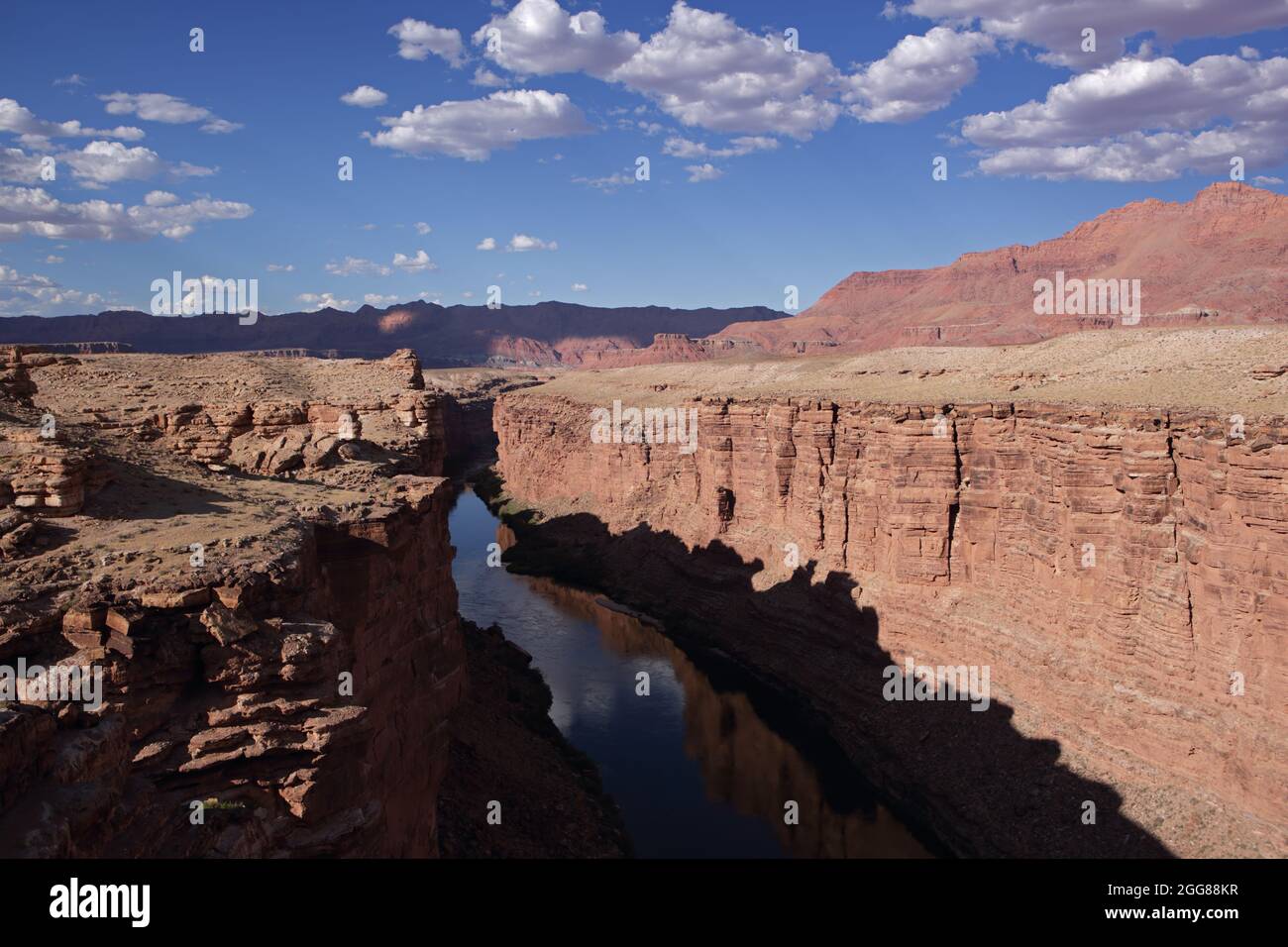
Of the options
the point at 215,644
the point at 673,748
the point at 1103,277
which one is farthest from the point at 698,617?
the point at 1103,277

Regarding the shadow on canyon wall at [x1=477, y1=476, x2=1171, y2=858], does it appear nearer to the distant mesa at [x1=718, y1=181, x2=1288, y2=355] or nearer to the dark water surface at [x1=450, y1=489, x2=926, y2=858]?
the dark water surface at [x1=450, y1=489, x2=926, y2=858]

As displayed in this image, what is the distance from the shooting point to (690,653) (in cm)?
4147

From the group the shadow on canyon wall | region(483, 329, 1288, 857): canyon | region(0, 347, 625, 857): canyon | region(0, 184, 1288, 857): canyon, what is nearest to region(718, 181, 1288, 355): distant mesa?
region(483, 329, 1288, 857): canyon

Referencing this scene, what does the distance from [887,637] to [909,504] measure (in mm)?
5070

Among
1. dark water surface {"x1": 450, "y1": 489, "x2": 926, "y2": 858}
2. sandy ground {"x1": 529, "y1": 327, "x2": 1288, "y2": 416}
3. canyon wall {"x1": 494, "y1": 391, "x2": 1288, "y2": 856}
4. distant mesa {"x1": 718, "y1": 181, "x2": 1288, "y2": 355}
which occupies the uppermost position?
distant mesa {"x1": 718, "y1": 181, "x2": 1288, "y2": 355}

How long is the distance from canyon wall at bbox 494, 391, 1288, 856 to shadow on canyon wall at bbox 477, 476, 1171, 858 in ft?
0.31

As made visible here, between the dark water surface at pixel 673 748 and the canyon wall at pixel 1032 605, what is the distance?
6.96 feet

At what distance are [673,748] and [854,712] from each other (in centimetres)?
678

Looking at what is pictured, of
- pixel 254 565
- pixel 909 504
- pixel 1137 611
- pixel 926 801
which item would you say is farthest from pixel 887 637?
pixel 254 565

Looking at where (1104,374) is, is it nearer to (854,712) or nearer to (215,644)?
(854,712)

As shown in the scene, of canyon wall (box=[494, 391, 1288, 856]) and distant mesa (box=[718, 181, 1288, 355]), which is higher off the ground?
distant mesa (box=[718, 181, 1288, 355])

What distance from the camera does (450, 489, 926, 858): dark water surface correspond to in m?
27.0

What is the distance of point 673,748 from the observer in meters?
32.9
